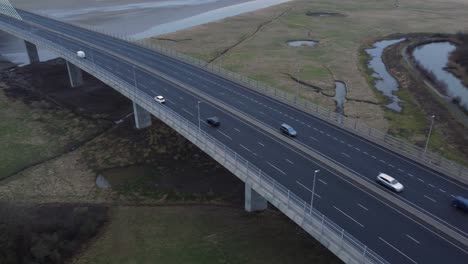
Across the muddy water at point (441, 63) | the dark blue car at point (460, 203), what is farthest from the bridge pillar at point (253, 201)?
the muddy water at point (441, 63)

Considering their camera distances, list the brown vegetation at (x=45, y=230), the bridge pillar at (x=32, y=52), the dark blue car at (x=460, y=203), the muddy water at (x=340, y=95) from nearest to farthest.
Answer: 1. the dark blue car at (x=460, y=203)
2. the brown vegetation at (x=45, y=230)
3. the muddy water at (x=340, y=95)
4. the bridge pillar at (x=32, y=52)

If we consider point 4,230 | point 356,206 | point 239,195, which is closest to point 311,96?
point 239,195

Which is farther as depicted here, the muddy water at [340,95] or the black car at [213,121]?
the muddy water at [340,95]

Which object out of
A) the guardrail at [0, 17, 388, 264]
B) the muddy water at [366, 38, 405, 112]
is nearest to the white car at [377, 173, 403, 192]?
the guardrail at [0, 17, 388, 264]

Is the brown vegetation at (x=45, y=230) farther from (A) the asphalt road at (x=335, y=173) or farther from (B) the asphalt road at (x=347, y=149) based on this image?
(B) the asphalt road at (x=347, y=149)

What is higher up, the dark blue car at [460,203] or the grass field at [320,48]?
the dark blue car at [460,203]

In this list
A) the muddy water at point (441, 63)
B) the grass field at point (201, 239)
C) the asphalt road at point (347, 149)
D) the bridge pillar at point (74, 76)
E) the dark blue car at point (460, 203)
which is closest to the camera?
the dark blue car at point (460, 203)
